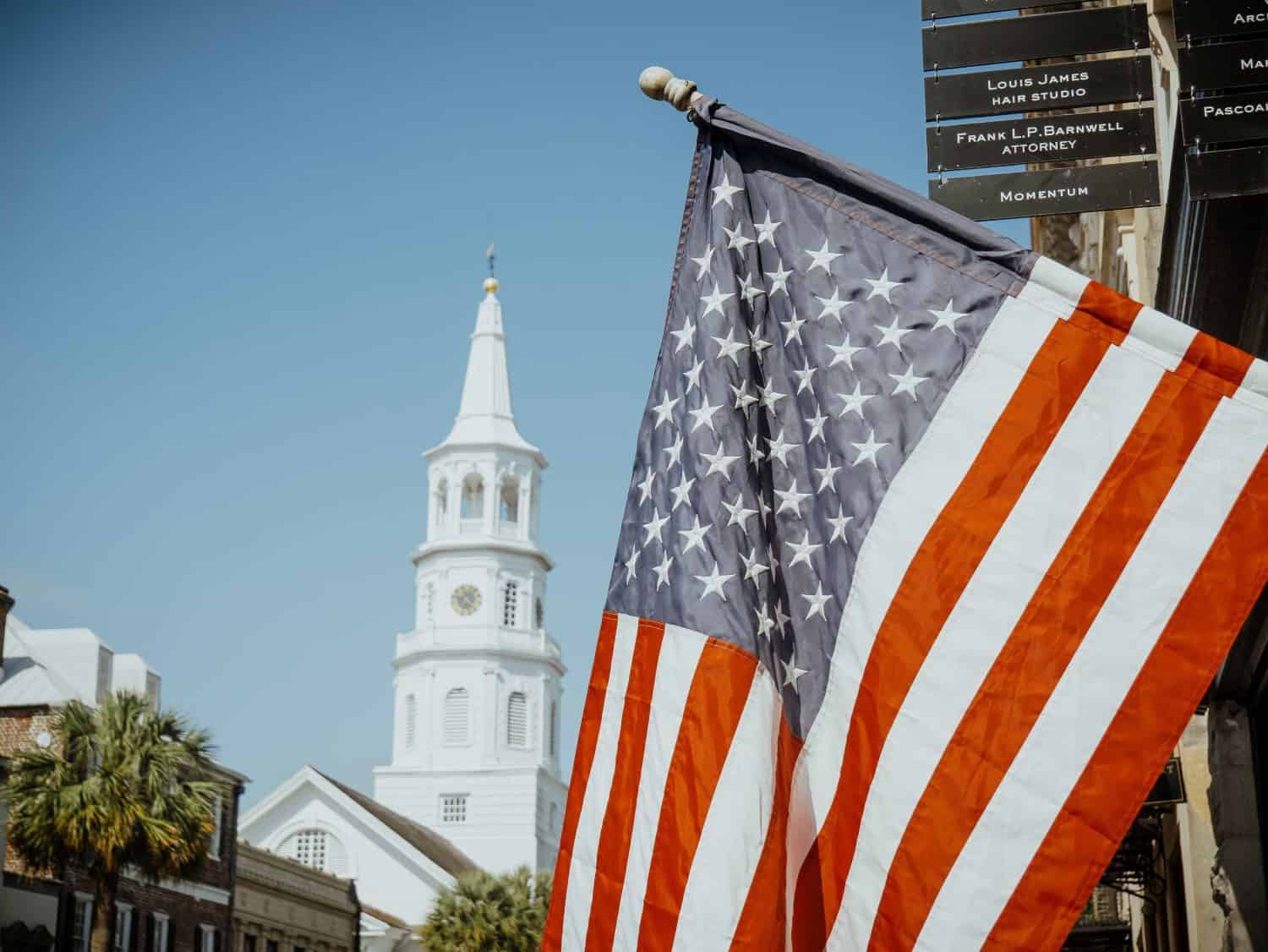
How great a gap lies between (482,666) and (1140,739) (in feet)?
284

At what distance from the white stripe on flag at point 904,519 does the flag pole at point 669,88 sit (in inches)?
66.9

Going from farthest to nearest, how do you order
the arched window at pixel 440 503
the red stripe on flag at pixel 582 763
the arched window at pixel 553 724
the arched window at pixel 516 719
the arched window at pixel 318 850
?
1. the arched window at pixel 440 503
2. the arched window at pixel 553 724
3. the arched window at pixel 516 719
4. the arched window at pixel 318 850
5. the red stripe on flag at pixel 582 763

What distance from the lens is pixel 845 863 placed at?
20.5ft

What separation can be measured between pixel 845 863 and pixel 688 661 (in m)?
0.96

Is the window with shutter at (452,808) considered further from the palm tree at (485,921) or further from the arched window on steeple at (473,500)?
the palm tree at (485,921)

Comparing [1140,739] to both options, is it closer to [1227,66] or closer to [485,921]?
[1227,66]

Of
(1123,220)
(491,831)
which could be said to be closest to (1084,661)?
(1123,220)

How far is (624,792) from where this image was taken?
21.7 feet

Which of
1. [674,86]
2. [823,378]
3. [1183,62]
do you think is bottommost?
[823,378]

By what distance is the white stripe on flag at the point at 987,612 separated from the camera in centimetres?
613

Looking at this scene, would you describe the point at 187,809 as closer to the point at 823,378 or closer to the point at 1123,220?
the point at 1123,220

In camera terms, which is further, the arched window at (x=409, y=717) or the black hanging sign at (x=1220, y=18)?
the arched window at (x=409, y=717)

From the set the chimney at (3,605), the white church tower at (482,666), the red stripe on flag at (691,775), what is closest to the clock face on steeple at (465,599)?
the white church tower at (482,666)

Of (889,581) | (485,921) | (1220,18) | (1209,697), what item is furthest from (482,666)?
(889,581)
